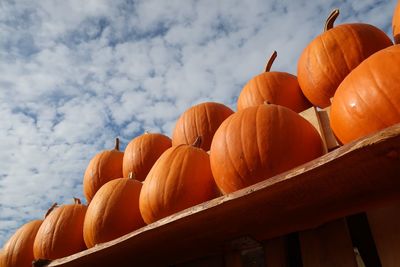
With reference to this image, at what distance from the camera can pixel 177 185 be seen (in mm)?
1842

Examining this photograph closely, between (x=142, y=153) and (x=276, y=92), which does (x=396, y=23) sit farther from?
(x=142, y=153)

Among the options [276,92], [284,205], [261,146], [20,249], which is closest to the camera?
[284,205]

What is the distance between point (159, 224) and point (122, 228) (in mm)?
884

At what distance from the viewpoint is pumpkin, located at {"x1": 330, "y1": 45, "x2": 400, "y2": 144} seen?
123 centimetres

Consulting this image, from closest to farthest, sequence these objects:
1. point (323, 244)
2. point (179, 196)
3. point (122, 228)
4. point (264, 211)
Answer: point (264, 211) → point (323, 244) → point (179, 196) → point (122, 228)

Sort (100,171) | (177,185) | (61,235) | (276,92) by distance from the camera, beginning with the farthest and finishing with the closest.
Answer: (100,171) < (61,235) < (276,92) < (177,185)

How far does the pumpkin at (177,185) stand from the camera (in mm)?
1815

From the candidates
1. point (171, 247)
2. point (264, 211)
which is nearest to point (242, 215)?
point (264, 211)

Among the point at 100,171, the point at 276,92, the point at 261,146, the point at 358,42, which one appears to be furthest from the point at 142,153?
the point at 358,42

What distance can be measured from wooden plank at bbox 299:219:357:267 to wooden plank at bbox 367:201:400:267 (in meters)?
0.10

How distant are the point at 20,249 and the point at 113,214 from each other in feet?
4.63

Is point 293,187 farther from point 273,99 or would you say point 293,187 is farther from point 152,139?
point 152,139

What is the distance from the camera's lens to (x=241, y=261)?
161 cm

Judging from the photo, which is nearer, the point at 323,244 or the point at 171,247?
the point at 323,244
